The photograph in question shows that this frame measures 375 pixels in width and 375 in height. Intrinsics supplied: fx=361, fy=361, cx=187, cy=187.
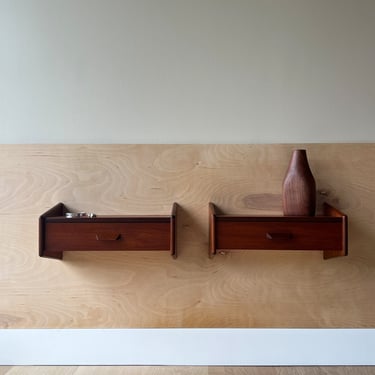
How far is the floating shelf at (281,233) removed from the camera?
121cm

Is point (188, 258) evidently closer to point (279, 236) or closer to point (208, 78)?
point (279, 236)

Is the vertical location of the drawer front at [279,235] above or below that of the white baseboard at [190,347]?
above

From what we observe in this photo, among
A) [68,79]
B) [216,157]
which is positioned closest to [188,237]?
[216,157]

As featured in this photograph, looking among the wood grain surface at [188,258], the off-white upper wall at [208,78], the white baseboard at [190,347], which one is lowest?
the white baseboard at [190,347]

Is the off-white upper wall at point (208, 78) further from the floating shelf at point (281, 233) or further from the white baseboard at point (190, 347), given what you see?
the white baseboard at point (190, 347)

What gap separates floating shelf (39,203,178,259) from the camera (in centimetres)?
123

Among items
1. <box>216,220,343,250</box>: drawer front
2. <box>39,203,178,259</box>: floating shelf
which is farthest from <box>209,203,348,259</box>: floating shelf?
<box>39,203,178,259</box>: floating shelf

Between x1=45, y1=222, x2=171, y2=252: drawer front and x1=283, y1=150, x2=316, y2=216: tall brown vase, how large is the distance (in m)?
0.45

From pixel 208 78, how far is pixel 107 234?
734 mm

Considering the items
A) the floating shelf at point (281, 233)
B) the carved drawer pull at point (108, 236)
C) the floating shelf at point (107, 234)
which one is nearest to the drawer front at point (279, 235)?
the floating shelf at point (281, 233)

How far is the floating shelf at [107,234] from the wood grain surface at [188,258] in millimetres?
192

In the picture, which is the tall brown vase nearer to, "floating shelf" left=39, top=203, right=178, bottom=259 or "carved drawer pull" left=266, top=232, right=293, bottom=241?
"carved drawer pull" left=266, top=232, right=293, bottom=241

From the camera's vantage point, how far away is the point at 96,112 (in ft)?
4.80

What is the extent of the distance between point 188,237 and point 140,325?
0.39 metres
